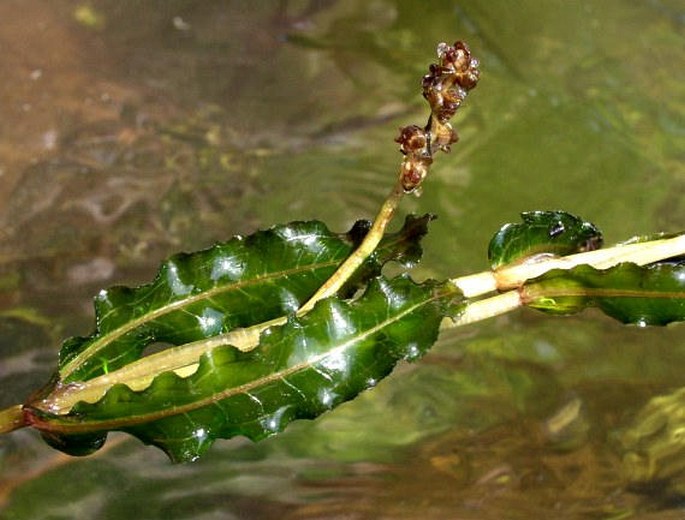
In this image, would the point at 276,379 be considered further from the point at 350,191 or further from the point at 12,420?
the point at 350,191

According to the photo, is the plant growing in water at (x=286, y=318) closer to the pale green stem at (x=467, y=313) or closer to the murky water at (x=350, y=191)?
the pale green stem at (x=467, y=313)

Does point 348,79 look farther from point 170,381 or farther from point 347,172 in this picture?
point 170,381

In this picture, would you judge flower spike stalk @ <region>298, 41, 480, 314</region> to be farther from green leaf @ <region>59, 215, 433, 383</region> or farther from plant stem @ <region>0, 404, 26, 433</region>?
plant stem @ <region>0, 404, 26, 433</region>

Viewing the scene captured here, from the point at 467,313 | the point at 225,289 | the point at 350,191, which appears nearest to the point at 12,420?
the point at 225,289

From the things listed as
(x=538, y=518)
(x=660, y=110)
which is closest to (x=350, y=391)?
(x=538, y=518)

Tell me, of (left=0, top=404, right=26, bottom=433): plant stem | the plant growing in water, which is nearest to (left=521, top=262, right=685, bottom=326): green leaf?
the plant growing in water

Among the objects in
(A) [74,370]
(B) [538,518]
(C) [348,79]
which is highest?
(C) [348,79]
